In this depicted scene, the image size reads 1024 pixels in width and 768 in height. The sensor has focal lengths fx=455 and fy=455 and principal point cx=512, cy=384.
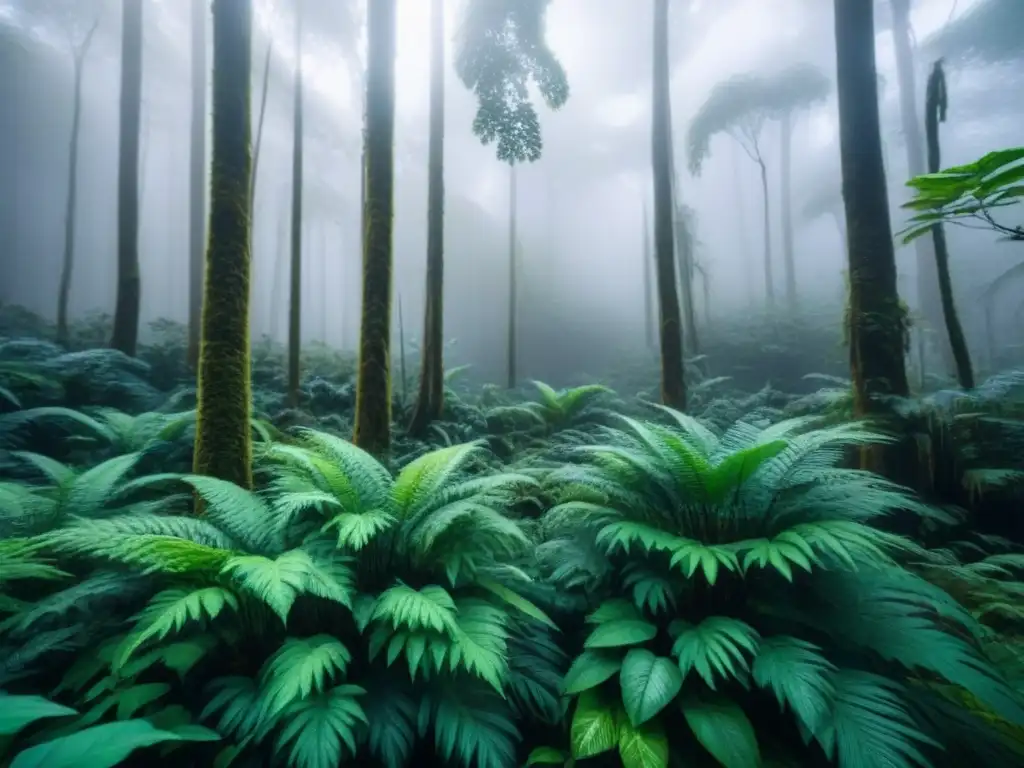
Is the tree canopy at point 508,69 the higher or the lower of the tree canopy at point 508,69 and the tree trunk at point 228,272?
the higher

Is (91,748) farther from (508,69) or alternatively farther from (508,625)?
(508,69)

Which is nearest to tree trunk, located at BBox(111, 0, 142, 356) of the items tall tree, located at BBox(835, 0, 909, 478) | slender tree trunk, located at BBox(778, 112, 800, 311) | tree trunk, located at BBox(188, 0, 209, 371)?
tree trunk, located at BBox(188, 0, 209, 371)

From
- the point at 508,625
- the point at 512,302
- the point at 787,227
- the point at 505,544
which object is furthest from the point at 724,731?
the point at 787,227

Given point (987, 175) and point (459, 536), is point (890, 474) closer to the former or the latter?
point (987, 175)

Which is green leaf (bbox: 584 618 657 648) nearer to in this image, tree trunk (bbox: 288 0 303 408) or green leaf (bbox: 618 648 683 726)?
green leaf (bbox: 618 648 683 726)

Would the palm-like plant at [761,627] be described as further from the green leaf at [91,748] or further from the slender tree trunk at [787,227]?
the slender tree trunk at [787,227]

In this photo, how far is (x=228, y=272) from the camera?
332 cm

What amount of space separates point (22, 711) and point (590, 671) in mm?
1779

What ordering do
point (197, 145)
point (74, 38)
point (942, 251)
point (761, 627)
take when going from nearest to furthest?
point (761, 627)
point (942, 251)
point (197, 145)
point (74, 38)

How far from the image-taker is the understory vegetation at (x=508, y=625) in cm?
157

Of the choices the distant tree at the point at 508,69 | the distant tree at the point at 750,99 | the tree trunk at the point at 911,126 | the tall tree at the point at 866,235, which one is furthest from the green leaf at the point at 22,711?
the tree trunk at the point at 911,126

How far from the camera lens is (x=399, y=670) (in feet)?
6.28

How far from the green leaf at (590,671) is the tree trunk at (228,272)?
259 cm

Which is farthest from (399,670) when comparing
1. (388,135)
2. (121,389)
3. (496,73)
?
(496,73)
